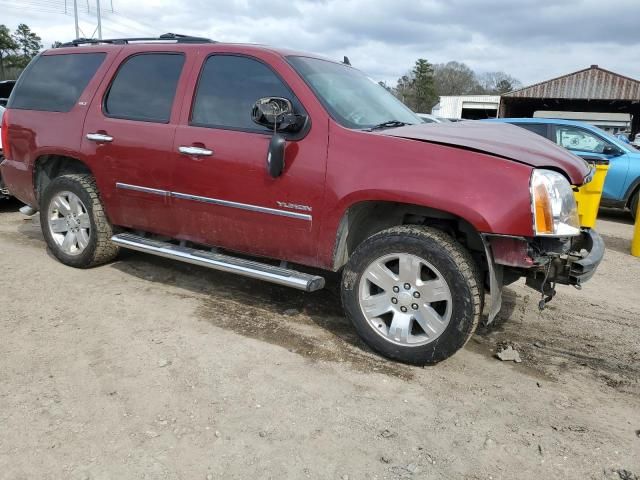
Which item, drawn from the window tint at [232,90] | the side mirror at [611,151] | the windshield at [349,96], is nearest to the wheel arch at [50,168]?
the window tint at [232,90]

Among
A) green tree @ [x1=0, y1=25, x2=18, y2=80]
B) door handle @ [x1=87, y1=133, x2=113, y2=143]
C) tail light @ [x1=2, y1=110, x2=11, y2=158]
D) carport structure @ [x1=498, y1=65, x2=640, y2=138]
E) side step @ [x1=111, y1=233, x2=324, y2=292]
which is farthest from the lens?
green tree @ [x1=0, y1=25, x2=18, y2=80]

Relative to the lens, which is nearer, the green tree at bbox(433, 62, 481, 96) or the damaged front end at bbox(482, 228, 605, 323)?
the damaged front end at bbox(482, 228, 605, 323)

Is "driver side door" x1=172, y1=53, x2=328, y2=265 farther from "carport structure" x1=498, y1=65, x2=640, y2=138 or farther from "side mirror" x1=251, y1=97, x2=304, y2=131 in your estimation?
"carport structure" x1=498, y1=65, x2=640, y2=138

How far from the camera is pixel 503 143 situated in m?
3.28

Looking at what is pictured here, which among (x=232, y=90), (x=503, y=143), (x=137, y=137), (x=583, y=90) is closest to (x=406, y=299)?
(x=503, y=143)

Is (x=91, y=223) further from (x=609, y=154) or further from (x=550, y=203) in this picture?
(x=609, y=154)

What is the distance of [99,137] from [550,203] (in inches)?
140

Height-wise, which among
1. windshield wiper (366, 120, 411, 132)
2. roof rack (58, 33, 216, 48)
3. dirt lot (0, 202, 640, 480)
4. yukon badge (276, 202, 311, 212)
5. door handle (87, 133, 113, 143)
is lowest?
dirt lot (0, 202, 640, 480)

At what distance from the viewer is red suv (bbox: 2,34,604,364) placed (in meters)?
3.08

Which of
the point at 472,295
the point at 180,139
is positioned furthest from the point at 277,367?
the point at 180,139

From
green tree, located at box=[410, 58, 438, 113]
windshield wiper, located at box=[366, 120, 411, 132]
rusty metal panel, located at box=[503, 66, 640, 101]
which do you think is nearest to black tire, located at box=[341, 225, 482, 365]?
windshield wiper, located at box=[366, 120, 411, 132]

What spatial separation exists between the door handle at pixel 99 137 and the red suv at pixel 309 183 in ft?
0.05

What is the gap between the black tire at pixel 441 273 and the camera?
3123 millimetres

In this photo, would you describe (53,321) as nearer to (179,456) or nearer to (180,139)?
(180,139)
